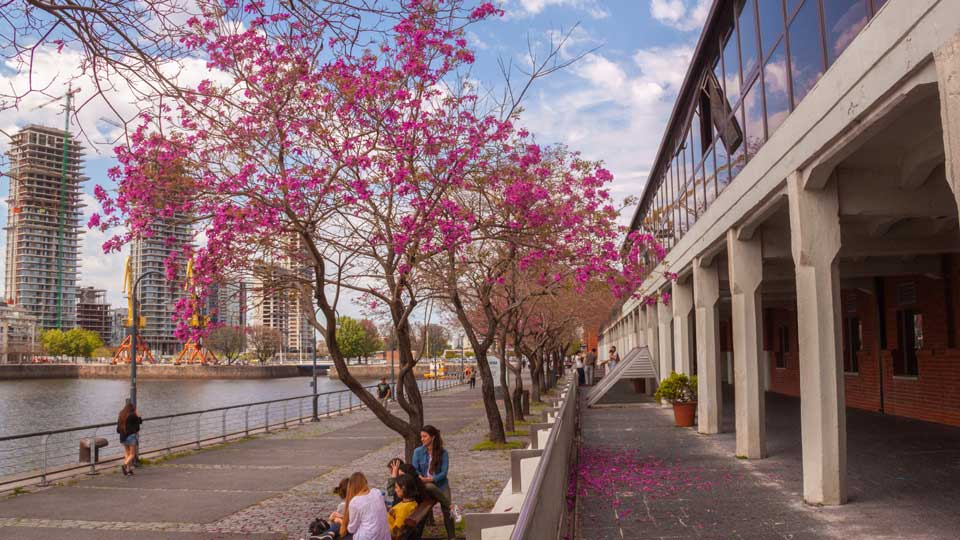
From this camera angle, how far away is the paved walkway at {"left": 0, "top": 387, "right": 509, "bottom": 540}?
10977 mm

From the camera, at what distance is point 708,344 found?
1612cm

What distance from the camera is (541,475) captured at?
487 cm

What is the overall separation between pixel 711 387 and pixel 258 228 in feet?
34.0

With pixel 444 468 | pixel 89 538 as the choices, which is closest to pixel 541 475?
pixel 444 468

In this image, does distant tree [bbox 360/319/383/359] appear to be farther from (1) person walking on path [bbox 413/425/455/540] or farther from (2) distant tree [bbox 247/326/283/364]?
(1) person walking on path [bbox 413/425/455/540]

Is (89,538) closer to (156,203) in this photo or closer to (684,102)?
(156,203)

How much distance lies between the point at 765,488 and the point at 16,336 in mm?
175654

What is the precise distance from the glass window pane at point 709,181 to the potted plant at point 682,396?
15.8ft

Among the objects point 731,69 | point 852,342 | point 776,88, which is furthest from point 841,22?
point 852,342

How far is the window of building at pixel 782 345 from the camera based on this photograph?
28344 millimetres

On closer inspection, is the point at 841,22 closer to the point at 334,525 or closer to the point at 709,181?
the point at 334,525

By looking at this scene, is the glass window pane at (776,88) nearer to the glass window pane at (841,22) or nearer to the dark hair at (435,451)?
the glass window pane at (841,22)

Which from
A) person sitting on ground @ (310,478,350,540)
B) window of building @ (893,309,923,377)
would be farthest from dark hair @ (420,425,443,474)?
window of building @ (893,309,923,377)

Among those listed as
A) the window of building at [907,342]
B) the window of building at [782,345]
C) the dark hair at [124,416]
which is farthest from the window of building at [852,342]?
the dark hair at [124,416]
